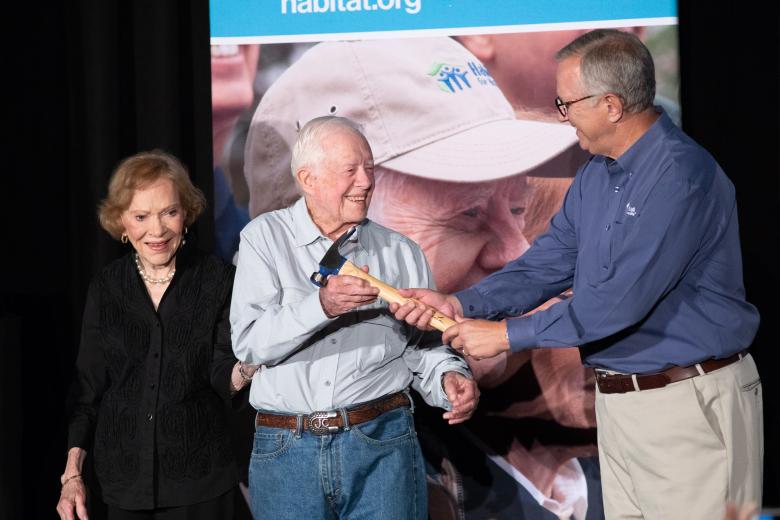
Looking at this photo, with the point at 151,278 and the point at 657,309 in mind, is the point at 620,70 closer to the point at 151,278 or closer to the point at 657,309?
the point at 657,309

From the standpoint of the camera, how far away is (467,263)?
339cm

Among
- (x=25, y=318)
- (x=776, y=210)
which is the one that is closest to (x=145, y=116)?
(x=25, y=318)

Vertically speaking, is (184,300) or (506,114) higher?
(506,114)

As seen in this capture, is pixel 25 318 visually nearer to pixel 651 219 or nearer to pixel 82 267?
pixel 82 267

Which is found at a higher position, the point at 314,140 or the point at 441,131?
the point at 441,131

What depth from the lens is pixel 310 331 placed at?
2.15 m

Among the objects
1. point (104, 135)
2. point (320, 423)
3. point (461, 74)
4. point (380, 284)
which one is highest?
point (461, 74)

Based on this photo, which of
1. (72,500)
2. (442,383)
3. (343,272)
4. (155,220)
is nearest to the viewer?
(343,272)

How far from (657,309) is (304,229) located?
0.89 m

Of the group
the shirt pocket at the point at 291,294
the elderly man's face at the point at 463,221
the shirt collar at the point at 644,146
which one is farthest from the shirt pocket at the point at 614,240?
the elderly man's face at the point at 463,221

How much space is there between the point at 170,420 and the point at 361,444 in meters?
0.66

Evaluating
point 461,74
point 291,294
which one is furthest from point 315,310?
point 461,74

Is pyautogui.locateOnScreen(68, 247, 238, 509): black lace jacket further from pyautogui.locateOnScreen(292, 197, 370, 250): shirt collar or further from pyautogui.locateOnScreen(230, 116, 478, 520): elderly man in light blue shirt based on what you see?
pyautogui.locateOnScreen(292, 197, 370, 250): shirt collar

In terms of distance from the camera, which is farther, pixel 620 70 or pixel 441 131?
pixel 441 131
